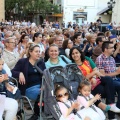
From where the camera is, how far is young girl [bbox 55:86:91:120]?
14.4 feet

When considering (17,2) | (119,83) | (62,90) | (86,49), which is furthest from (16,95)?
(17,2)

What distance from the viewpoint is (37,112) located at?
16.9 feet

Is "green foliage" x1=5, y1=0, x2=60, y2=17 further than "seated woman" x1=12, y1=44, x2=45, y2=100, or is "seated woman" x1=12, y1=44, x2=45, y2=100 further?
"green foliage" x1=5, y1=0, x2=60, y2=17

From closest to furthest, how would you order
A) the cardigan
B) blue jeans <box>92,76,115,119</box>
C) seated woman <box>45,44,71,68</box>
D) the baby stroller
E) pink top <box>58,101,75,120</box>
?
pink top <box>58,101,75,120</box>
the baby stroller
the cardigan
blue jeans <box>92,76,115,119</box>
seated woman <box>45,44,71,68</box>

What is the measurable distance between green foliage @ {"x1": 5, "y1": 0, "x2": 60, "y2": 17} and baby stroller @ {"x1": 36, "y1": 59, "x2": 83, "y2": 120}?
138 ft

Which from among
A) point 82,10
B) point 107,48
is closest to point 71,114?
point 107,48

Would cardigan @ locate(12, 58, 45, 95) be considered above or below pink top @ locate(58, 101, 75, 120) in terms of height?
above

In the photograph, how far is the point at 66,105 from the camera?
177 inches

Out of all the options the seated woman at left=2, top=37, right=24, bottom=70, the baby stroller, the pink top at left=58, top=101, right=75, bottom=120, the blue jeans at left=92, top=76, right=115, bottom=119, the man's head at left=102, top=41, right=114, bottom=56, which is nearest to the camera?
the pink top at left=58, top=101, right=75, bottom=120

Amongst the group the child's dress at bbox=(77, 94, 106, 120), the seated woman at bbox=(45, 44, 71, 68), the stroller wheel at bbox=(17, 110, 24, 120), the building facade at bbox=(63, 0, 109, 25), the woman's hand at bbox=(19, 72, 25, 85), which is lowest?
the stroller wheel at bbox=(17, 110, 24, 120)

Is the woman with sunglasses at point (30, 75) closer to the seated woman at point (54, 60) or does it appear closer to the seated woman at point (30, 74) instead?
the seated woman at point (30, 74)

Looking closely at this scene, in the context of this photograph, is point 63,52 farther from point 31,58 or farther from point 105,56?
point 31,58

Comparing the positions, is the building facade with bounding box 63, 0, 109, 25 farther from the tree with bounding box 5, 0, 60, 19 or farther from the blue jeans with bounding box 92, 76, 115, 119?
the blue jeans with bounding box 92, 76, 115, 119

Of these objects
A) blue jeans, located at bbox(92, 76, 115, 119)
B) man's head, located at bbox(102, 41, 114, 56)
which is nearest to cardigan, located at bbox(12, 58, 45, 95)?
blue jeans, located at bbox(92, 76, 115, 119)
